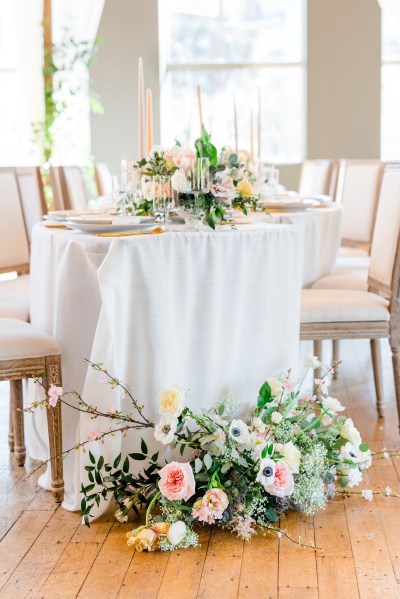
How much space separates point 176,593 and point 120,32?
6.76m

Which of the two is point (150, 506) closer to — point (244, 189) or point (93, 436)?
point (93, 436)

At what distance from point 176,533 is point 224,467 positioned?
0.80ft

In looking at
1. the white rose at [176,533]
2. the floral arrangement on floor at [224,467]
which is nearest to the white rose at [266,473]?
the floral arrangement on floor at [224,467]

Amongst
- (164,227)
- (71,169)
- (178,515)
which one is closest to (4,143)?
(71,169)

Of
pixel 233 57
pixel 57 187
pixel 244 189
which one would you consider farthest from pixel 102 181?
pixel 244 189

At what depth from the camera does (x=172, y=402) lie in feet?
8.54

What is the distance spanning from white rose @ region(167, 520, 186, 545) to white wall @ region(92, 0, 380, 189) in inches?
245

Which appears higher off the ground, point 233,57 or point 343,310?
point 233,57

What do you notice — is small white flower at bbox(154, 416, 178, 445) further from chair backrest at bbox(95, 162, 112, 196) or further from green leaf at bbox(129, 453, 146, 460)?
chair backrest at bbox(95, 162, 112, 196)

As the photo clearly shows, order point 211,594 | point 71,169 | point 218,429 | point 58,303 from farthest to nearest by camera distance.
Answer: point 71,169 < point 58,303 < point 218,429 < point 211,594

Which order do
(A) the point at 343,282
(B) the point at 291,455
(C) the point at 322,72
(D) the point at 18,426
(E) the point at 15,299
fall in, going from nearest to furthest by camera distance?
A: (B) the point at 291,455
(D) the point at 18,426
(E) the point at 15,299
(A) the point at 343,282
(C) the point at 322,72

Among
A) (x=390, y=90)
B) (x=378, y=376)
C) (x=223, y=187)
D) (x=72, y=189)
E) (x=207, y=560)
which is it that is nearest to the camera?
(x=207, y=560)

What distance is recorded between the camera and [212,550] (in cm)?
251

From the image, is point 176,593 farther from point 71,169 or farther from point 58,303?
point 71,169
